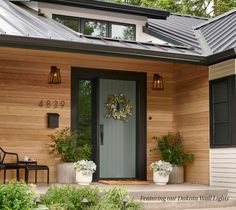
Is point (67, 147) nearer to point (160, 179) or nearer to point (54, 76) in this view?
point (54, 76)

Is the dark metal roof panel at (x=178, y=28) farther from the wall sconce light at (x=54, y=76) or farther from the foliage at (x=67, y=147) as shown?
the foliage at (x=67, y=147)

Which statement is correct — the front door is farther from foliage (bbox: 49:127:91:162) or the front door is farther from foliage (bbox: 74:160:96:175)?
foliage (bbox: 74:160:96:175)

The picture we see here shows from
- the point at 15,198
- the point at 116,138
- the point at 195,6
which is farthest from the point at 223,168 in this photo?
the point at 195,6

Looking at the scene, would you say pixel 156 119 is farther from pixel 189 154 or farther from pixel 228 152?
pixel 228 152

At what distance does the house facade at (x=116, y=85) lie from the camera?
8.48 m

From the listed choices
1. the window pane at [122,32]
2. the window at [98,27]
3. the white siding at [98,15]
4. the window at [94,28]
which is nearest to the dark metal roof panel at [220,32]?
the white siding at [98,15]

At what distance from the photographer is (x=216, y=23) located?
10742 millimetres

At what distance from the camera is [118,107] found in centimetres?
985

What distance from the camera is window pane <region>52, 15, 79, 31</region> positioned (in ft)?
33.1

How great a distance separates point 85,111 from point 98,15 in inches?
82.7

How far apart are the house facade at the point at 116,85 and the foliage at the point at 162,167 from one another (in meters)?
0.57

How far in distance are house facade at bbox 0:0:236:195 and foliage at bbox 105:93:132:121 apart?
0.09 meters

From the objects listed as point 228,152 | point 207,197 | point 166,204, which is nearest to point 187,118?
point 228,152

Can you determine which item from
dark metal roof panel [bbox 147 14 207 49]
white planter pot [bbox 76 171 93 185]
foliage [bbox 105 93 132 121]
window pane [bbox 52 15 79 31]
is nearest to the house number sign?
foliage [bbox 105 93 132 121]
